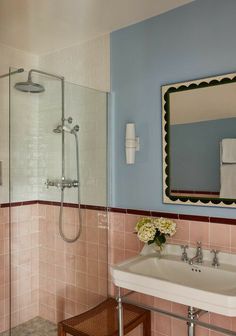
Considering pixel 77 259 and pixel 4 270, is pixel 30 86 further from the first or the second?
pixel 4 270

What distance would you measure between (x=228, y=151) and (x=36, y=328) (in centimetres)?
209

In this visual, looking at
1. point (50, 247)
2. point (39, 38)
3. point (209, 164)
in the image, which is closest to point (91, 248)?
point (50, 247)

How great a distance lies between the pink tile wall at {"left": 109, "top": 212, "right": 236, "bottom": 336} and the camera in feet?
6.47

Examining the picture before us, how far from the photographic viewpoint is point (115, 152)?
2.54 metres

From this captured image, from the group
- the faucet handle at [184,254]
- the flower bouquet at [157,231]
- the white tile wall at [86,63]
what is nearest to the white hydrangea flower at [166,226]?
the flower bouquet at [157,231]

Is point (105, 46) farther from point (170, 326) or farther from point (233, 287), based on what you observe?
point (170, 326)

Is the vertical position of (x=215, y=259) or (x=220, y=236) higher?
(x=220, y=236)

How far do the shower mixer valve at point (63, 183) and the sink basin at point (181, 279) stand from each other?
0.73 meters

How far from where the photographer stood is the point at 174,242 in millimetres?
2188

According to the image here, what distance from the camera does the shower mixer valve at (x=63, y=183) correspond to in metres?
2.43

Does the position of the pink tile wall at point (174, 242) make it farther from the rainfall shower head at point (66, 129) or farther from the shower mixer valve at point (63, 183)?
the rainfall shower head at point (66, 129)

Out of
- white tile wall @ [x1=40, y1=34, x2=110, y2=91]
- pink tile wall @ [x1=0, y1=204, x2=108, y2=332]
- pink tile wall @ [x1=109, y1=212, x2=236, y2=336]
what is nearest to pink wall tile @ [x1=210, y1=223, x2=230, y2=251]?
pink tile wall @ [x1=109, y1=212, x2=236, y2=336]

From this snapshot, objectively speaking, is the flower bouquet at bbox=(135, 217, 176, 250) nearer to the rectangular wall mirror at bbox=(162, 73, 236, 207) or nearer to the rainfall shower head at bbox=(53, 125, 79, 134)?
the rectangular wall mirror at bbox=(162, 73, 236, 207)


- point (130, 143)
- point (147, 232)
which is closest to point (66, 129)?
point (130, 143)
